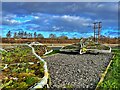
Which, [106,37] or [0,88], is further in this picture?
[106,37]

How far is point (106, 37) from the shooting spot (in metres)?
43.6

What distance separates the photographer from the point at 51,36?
4194 centimetres

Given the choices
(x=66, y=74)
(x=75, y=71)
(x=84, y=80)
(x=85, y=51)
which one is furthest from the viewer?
(x=85, y=51)

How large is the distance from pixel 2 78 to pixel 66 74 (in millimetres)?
3324

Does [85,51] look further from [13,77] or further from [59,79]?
[13,77]

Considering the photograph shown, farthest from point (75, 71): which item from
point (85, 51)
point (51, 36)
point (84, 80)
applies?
point (51, 36)

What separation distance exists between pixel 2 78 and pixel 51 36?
3313 cm

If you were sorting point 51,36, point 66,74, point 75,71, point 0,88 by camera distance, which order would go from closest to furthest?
point 0,88 < point 66,74 < point 75,71 < point 51,36

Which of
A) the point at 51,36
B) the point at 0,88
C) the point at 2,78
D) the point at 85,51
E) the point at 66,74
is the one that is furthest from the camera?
the point at 51,36

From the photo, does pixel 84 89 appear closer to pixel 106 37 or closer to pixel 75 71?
pixel 75 71

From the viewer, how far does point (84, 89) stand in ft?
29.7

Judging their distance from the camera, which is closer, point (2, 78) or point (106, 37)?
point (2, 78)

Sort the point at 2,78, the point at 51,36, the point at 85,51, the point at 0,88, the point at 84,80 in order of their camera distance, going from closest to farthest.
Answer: the point at 0,88 < the point at 2,78 < the point at 84,80 < the point at 85,51 < the point at 51,36

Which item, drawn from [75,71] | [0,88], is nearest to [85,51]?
[75,71]
